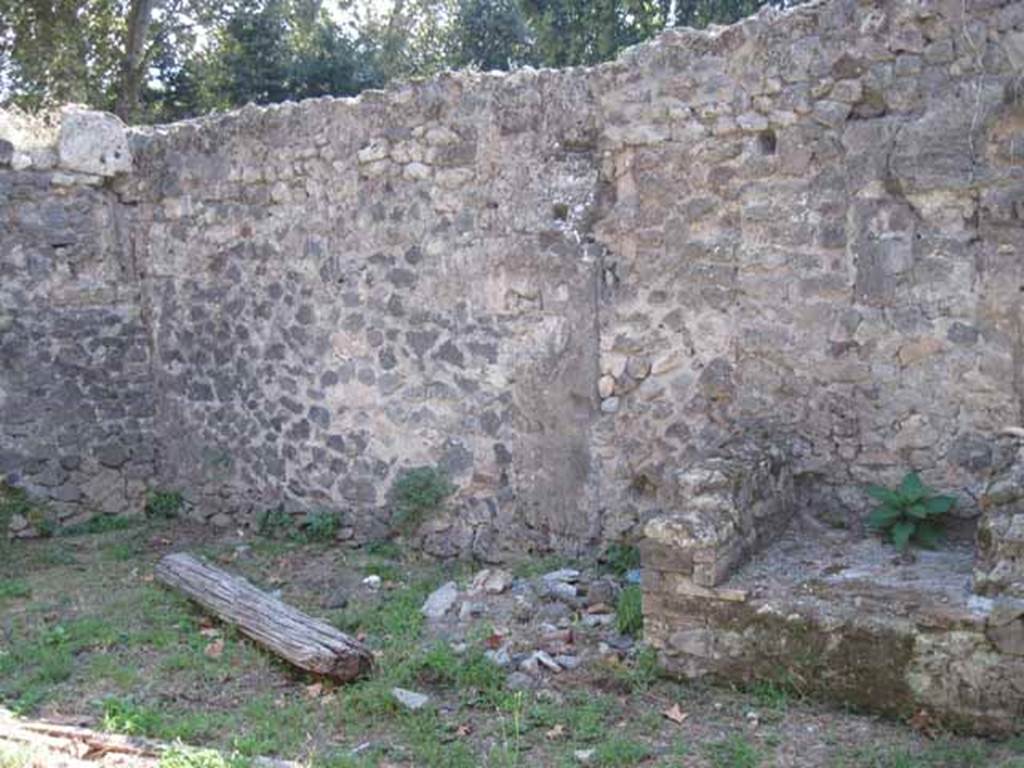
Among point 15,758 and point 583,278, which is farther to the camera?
point 583,278

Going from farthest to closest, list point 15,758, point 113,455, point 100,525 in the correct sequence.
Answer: point 113,455
point 100,525
point 15,758

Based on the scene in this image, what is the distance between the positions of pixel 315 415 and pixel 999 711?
4816 millimetres

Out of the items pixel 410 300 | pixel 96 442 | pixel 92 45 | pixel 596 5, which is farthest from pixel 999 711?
pixel 92 45

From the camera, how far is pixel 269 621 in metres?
5.67

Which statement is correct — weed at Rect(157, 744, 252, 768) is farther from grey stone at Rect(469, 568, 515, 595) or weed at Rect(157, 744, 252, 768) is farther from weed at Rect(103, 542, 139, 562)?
weed at Rect(103, 542, 139, 562)

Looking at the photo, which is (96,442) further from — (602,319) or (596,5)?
(596,5)

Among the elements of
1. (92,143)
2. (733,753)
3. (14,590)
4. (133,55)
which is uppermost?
(133,55)

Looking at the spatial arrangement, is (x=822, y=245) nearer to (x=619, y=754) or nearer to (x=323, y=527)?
(x=619, y=754)

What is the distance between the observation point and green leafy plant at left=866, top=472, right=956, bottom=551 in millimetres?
5062

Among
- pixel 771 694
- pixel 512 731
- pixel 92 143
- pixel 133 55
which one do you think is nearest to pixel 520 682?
pixel 512 731

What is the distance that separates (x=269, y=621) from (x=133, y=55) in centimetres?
1356

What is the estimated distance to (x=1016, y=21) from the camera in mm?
4938

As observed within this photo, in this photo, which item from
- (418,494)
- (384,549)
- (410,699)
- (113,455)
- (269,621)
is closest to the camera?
(410,699)

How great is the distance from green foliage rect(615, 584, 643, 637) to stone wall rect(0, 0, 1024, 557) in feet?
2.43
